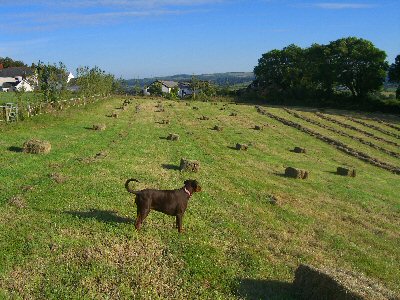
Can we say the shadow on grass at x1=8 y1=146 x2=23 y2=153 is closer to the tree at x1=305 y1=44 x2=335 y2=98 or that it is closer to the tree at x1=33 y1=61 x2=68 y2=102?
the tree at x1=33 y1=61 x2=68 y2=102

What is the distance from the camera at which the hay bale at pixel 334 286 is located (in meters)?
9.13

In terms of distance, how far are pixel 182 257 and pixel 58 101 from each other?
34.1 meters

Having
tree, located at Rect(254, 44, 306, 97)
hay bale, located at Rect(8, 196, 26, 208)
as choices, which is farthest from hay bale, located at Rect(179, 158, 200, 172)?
tree, located at Rect(254, 44, 306, 97)

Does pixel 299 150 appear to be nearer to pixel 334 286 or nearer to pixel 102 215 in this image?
pixel 102 215

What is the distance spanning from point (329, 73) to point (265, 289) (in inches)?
2991

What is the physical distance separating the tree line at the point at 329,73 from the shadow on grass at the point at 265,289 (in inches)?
2757

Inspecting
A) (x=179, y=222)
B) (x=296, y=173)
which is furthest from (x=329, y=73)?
(x=179, y=222)

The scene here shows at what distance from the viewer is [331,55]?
81.7 meters

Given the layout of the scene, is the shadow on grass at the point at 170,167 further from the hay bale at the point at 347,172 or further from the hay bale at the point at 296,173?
the hay bale at the point at 347,172

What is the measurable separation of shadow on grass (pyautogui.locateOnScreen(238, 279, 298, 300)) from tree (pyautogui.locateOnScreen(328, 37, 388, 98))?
7306cm

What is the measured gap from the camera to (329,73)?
80562 mm

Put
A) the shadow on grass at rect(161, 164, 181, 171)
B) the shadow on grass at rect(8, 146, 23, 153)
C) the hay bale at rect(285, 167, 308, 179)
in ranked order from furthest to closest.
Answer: the hay bale at rect(285, 167, 308, 179) → the shadow on grass at rect(8, 146, 23, 153) → the shadow on grass at rect(161, 164, 181, 171)

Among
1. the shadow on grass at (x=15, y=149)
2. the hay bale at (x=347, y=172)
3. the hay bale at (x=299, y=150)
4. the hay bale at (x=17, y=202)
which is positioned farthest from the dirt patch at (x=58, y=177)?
the hay bale at (x=299, y=150)

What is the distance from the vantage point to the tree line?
7650cm
